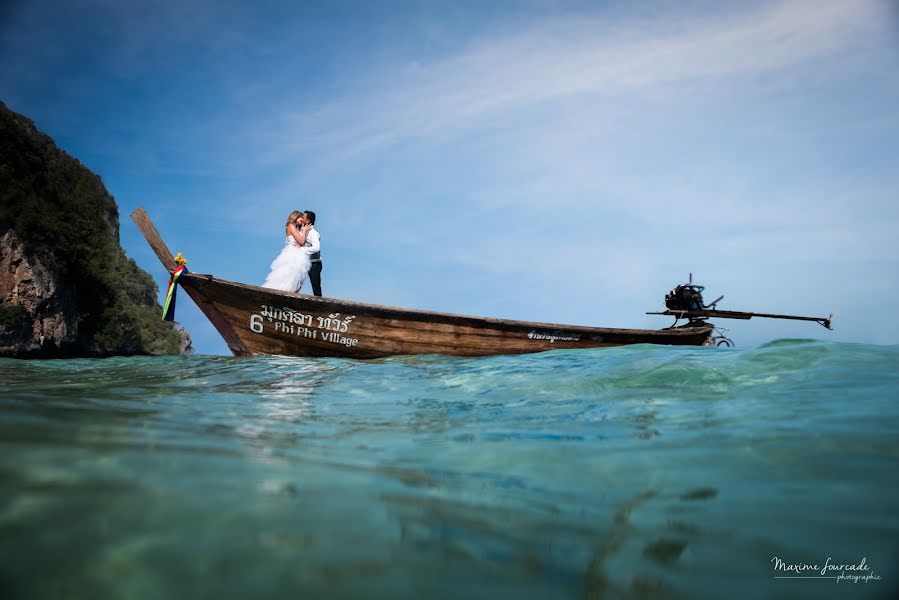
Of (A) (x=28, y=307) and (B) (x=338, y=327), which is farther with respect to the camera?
(A) (x=28, y=307)

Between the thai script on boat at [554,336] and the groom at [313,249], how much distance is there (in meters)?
4.51

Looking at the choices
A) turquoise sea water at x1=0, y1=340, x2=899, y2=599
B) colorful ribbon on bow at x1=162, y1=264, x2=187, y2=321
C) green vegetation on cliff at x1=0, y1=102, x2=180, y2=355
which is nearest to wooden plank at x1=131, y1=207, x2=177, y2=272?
colorful ribbon on bow at x1=162, y1=264, x2=187, y2=321

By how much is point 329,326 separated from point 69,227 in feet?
90.2

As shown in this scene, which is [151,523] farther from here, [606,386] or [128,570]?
[606,386]

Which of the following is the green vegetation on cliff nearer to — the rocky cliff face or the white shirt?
the rocky cliff face

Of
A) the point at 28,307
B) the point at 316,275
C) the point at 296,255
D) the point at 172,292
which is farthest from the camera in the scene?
the point at 28,307

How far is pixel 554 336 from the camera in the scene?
9.43 meters

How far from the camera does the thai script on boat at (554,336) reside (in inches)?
364

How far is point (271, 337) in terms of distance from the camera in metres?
8.79

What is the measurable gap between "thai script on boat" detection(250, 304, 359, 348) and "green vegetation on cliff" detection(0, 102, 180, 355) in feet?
73.4

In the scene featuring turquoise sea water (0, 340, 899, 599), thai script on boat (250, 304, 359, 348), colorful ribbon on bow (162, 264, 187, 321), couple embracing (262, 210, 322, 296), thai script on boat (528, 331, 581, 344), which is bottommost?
turquoise sea water (0, 340, 899, 599)

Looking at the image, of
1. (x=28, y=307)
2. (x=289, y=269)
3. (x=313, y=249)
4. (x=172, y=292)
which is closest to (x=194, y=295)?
(x=172, y=292)

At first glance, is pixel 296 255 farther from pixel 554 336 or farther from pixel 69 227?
pixel 69 227

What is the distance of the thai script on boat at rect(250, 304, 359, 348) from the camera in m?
8.57
